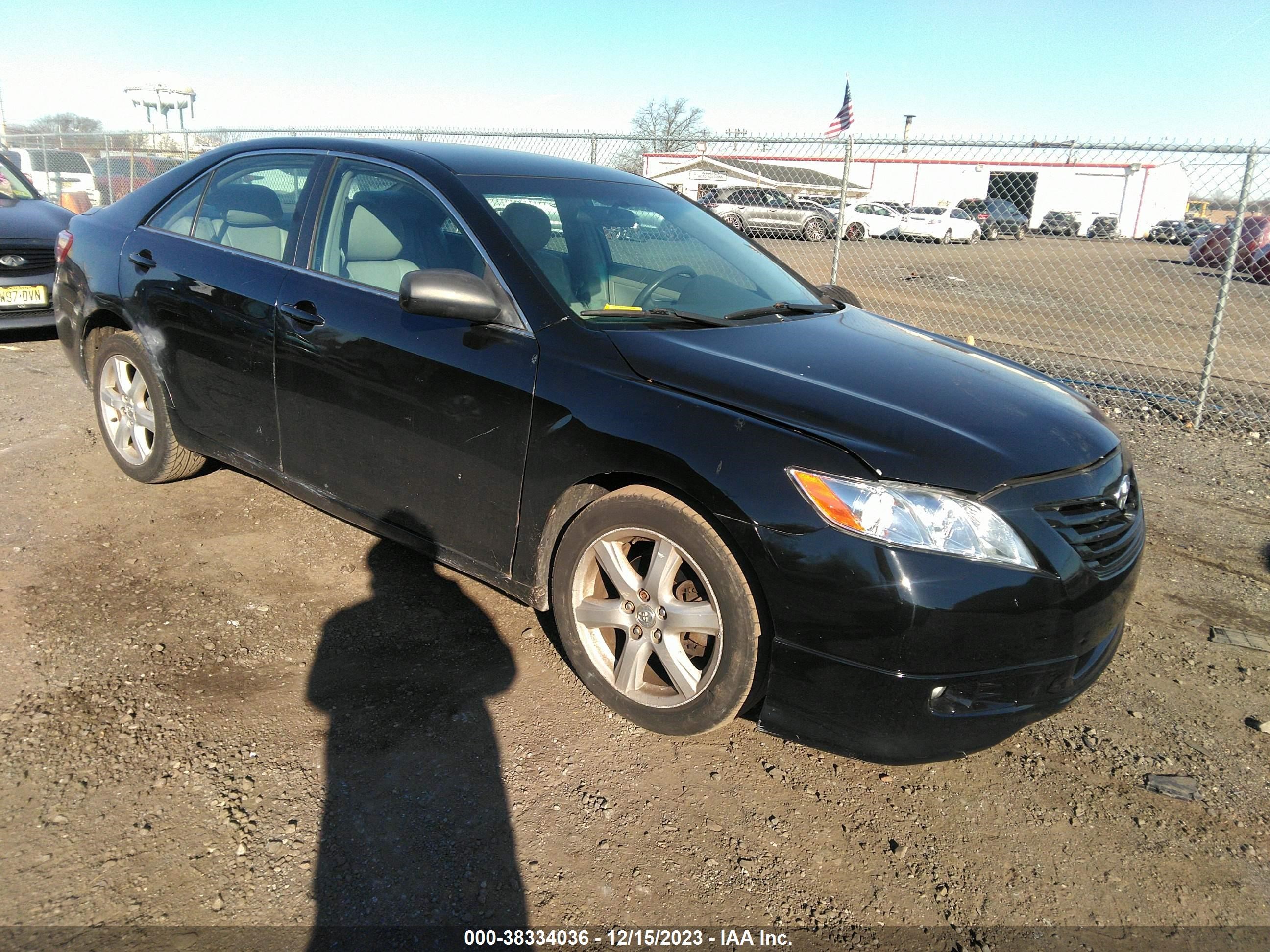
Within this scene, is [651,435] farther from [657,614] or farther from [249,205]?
[249,205]

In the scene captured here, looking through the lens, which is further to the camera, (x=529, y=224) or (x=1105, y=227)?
(x=1105, y=227)

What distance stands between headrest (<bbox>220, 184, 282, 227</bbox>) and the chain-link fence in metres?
1.58

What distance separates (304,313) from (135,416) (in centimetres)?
161

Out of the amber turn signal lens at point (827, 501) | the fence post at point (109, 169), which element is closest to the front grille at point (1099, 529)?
the amber turn signal lens at point (827, 501)

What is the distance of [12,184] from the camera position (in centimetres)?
827

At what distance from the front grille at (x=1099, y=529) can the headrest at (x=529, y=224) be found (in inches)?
73.3

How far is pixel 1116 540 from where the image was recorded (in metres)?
2.55

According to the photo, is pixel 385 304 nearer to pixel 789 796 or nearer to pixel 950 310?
pixel 789 796

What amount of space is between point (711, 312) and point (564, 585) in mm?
1152

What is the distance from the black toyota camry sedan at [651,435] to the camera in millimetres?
2264

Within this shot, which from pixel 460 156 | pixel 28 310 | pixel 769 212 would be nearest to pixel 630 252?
pixel 460 156

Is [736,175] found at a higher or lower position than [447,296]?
higher

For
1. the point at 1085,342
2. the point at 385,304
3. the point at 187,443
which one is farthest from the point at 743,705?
the point at 1085,342

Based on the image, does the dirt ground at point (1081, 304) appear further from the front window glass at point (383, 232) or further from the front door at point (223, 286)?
the front door at point (223, 286)
